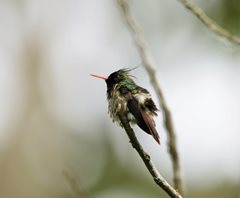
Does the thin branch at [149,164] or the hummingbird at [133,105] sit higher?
the hummingbird at [133,105]

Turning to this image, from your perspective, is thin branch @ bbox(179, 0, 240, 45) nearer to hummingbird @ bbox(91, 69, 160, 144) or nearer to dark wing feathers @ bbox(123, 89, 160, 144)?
hummingbird @ bbox(91, 69, 160, 144)

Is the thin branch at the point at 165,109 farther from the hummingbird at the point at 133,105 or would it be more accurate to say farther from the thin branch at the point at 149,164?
the thin branch at the point at 149,164

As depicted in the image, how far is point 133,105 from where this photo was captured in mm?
3678

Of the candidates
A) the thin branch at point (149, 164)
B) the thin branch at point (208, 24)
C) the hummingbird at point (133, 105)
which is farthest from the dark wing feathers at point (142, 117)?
the thin branch at point (208, 24)

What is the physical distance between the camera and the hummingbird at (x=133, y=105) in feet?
11.8

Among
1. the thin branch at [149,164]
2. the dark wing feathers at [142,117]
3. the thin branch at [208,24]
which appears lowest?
the thin branch at [149,164]

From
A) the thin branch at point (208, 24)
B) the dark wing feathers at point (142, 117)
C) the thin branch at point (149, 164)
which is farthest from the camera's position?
the thin branch at point (208, 24)

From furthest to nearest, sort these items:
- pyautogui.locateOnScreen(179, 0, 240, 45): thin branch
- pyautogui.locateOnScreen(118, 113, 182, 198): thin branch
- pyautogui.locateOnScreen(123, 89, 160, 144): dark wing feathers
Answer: pyautogui.locateOnScreen(179, 0, 240, 45): thin branch < pyautogui.locateOnScreen(123, 89, 160, 144): dark wing feathers < pyautogui.locateOnScreen(118, 113, 182, 198): thin branch

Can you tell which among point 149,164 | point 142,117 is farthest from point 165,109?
point 149,164

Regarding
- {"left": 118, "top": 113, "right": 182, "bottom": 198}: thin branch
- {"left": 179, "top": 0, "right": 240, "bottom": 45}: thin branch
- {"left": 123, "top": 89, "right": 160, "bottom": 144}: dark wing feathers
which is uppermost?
{"left": 179, "top": 0, "right": 240, "bottom": 45}: thin branch

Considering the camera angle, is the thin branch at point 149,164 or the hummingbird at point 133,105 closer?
the thin branch at point 149,164

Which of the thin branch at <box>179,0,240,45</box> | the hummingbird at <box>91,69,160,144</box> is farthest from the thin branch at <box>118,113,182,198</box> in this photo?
the thin branch at <box>179,0,240,45</box>

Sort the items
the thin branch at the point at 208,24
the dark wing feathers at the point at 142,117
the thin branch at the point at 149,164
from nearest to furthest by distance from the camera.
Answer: the thin branch at the point at 149,164 < the dark wing feathers at the point at 142,117 < the thin branch at the point at 208,24

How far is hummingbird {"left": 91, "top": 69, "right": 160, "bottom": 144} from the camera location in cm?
360
